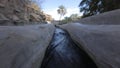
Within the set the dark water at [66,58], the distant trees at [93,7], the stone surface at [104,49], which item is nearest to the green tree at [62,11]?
the distant trees at [93,7]

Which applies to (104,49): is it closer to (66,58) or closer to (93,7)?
(66,58)

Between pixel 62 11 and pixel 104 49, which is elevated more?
pixel 104 49

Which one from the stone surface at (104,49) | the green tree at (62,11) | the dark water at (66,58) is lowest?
the green tree at (62,11)

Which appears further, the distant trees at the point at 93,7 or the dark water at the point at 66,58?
the distant trees at the point at 93,7

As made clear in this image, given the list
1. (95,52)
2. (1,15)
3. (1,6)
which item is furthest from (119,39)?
(1,6)

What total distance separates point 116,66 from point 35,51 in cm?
88

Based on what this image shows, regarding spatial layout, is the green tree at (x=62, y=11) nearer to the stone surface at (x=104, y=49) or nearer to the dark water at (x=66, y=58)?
the dark water at (x=66, y=58)

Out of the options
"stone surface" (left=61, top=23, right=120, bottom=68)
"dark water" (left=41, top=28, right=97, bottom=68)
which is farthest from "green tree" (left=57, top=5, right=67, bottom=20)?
"stone surface" (left=61, top=23, right=120, bottom=68)

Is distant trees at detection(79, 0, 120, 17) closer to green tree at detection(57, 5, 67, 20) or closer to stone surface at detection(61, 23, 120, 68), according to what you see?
stone surface at detection(61, 23, 120, 68)

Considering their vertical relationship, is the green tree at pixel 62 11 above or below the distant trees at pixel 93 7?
below

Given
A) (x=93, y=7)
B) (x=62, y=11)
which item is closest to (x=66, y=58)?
(x=93, y=7)

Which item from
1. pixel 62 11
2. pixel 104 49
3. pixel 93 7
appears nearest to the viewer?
pixel 104 49

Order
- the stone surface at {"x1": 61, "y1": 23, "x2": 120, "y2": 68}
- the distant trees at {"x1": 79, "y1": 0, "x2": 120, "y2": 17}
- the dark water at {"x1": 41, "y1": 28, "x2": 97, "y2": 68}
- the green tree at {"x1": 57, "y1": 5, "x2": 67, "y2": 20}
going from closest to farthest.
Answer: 1. the stone surface at {"x1": 61, "y1": 23, "x2": 120, "y2": 68}
2. the dark water at {"x1": 41, "y1": 28, "x2": 97, "y2": 68}
3. the distant trees at {"x1": 79, "y1": 0, "x2": 120, "y2": 17}
4. the green tree at {"x1": 57, "y1": 5, "x2": 67, "y2": 20}

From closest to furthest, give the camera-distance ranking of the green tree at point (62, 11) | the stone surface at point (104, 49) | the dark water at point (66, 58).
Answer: the stone surface at point (104, 49) < the dark water at point (66, 58) < the green tree at point (62, 11)
